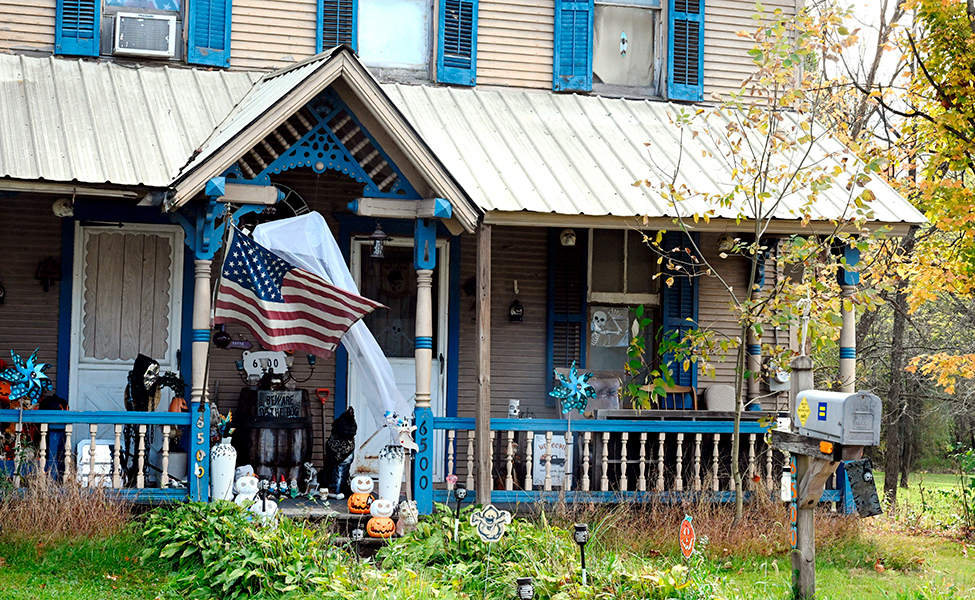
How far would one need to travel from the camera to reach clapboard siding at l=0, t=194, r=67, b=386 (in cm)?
1009

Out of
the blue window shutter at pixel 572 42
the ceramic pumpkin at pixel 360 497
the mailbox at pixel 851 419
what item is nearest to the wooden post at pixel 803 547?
the mailbox at pixel 851 419

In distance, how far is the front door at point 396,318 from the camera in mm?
10984

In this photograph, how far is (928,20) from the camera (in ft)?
34.4

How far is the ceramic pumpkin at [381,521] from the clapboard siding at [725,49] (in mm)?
6284

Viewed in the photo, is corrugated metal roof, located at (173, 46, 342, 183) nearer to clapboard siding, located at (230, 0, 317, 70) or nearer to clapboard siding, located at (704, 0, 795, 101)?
clapboard siding, located at (230, 0, 317, 70)

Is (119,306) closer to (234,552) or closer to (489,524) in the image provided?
(234,552)

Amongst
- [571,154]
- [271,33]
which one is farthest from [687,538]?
[271,33]

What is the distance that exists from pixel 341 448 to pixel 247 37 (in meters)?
4.49

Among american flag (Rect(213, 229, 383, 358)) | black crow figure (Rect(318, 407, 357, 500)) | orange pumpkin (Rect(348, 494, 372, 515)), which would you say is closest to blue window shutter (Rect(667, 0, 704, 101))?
american flag (Rect(213, 229, 383, 358))

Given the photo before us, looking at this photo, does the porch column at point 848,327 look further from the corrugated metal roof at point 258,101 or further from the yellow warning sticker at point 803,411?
the corrugated metal roof at point 258,101

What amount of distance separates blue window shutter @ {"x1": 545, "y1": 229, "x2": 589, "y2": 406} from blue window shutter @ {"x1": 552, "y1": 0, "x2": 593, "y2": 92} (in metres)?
1.68

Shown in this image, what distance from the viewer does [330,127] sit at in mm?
9141

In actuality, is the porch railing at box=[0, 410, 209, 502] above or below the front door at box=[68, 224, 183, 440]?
below

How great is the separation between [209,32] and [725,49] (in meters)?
5.76
